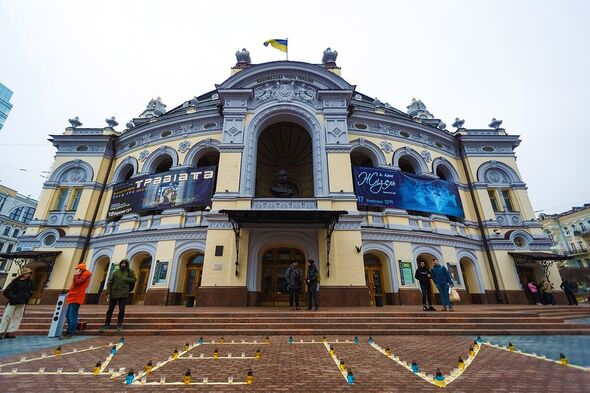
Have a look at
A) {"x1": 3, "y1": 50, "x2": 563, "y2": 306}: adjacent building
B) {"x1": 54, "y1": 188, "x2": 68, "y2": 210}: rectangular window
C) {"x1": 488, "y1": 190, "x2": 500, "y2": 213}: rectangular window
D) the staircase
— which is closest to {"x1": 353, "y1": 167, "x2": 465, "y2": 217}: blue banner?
{"x1": 3, "y1": 50, "x2": 563, "y2": 306}: adjacent building

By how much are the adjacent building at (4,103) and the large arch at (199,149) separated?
1840 inches

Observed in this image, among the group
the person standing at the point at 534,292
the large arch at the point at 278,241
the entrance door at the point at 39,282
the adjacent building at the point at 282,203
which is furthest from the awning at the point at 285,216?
the entrance door at the point at 39,282

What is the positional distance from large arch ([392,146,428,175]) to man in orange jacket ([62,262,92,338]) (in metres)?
18.4

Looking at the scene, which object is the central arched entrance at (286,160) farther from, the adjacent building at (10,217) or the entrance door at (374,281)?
the adjacent building at (10,217)

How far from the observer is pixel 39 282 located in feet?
59.2

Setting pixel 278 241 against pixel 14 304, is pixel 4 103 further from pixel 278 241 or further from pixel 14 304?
pixel 278 241

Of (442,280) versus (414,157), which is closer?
(442,280)

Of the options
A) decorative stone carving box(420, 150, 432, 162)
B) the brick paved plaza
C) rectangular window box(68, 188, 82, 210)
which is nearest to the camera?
the brick paved plaza

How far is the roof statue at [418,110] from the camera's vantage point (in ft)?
84.3

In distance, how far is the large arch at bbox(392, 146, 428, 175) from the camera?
19.0 metres

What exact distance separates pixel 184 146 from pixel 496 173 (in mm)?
24897

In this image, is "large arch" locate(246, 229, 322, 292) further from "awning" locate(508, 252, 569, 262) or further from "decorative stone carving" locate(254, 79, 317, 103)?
"awning" locate(508, 252, 569, 262)

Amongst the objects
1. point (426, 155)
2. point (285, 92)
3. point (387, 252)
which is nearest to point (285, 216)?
point (387, 252)

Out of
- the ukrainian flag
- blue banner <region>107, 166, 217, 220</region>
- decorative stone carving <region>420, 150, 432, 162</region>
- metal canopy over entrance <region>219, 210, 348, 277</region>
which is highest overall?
the ukrainian flag
